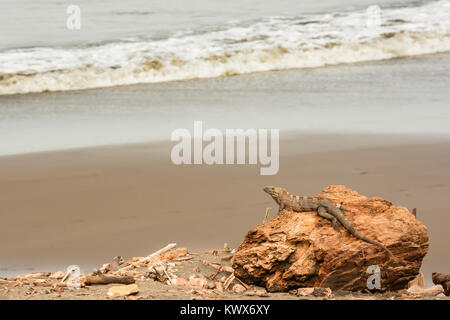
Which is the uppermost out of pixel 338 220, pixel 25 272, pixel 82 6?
pixel 82 6

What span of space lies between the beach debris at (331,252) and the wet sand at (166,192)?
46 centimetres

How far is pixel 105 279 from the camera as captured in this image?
465 centimetres

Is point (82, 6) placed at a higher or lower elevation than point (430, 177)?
higher

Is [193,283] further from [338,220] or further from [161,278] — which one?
[338,220]

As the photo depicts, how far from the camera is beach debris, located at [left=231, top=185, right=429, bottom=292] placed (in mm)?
4672

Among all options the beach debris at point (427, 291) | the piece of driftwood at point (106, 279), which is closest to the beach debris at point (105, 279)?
the piece of driftwood at point (106, 279)

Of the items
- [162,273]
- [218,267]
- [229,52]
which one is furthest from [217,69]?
[162,273]

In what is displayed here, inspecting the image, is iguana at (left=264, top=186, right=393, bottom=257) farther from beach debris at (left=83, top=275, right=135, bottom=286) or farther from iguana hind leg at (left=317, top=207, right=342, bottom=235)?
beach debris at (left=83, top=275, right=135, bottom=286)

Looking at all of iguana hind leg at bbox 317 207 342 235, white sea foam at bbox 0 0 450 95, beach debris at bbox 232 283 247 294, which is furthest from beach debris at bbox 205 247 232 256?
white sea foam at bbox 0 0 450 95

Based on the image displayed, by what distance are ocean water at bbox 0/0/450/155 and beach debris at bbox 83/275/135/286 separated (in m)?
4.45

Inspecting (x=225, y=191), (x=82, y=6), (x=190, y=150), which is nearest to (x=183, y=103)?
(x=190, y=150)

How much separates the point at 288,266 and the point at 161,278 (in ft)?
2.74

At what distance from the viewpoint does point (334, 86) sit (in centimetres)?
1216

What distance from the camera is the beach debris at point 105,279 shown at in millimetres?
4621
